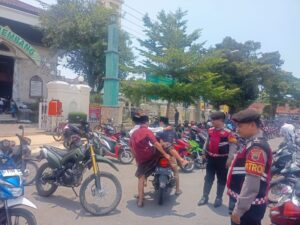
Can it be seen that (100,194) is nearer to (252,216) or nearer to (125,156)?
(252,216)

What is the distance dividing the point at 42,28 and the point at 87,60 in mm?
3873

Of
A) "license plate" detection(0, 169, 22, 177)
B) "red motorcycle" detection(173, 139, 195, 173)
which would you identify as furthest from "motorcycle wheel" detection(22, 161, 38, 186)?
"red motorcycle" detection(173, 139, 195, 173)

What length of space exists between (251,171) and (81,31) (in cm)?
2289

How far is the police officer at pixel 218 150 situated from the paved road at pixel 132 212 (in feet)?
1.35

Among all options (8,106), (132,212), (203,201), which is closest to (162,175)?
(132,212)

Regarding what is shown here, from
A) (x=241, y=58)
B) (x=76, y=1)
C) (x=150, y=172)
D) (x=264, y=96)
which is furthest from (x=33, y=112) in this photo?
(x=264, y=96)

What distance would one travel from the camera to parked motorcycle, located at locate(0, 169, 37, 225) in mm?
3615

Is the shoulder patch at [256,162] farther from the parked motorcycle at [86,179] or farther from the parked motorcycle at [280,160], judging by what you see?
the parked motorcycle at [280,160]

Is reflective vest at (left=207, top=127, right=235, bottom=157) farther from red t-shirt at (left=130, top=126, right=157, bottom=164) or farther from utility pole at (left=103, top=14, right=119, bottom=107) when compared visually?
utility pole at (left=103, top=14, right=119, bottom=107)

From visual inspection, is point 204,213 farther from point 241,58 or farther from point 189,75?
point 241,58

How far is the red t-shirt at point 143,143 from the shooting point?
5.92 meters

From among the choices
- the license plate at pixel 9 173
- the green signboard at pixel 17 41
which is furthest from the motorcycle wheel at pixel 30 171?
the green signboard at pixel 17 41

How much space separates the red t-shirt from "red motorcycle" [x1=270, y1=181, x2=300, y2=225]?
2427 mm

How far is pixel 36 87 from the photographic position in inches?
1002
